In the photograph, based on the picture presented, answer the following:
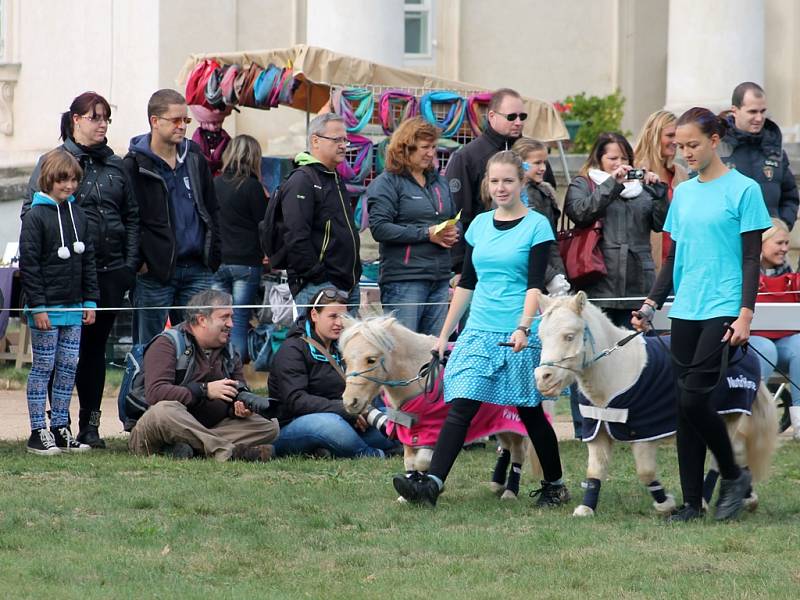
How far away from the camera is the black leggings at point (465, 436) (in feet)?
26.2

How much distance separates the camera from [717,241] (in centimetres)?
736

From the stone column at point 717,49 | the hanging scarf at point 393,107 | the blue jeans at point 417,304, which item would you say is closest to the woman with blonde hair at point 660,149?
the blue jeans at point 417,304

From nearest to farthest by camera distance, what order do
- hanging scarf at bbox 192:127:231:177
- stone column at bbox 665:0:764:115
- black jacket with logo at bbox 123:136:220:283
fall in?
black jacket with logo at bbox 123:136:220:283 → hanging scarf at bbox 192:127:231:177 → stone column at bbox 665:0:764:115

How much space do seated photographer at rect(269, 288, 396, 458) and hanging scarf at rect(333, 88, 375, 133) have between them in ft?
12.5

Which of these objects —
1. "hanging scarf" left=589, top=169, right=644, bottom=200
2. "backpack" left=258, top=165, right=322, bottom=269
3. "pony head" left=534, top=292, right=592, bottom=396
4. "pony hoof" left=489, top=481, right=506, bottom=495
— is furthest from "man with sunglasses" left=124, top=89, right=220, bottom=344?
"pony head" left=534, top=292, right=592, bottom=396

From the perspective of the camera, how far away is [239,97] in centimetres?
1376

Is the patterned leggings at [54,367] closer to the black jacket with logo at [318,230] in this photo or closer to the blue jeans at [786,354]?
the black jacket with logo at [318,230]

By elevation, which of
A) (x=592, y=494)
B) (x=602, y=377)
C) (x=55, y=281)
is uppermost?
(x=55, y=281)

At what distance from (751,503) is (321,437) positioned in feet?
9.60

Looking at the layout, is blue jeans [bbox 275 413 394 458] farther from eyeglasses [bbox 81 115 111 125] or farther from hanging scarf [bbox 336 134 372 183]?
Result: hanging scarf [bbox 336 134 372 183]

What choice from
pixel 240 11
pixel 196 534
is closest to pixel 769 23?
pixel 240 11

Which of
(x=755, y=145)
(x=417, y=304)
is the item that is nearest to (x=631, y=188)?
(x=755, y=145)

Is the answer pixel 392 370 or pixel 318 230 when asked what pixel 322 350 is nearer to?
pixel 318 230

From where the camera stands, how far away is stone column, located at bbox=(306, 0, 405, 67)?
676 inches
